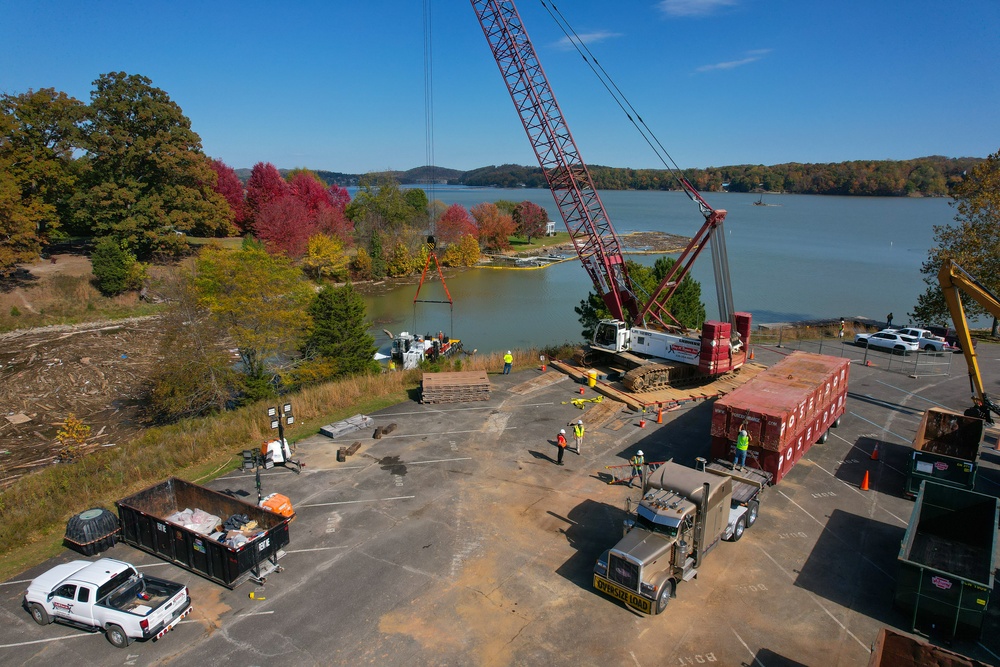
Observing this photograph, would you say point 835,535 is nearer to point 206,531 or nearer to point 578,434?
point 578,434

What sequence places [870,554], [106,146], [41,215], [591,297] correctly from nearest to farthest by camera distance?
[870,554], [591,297], [41,215], [106,146]

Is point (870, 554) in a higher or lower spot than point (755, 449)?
lower

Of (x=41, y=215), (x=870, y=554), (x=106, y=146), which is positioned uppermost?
(x=106, y=146)

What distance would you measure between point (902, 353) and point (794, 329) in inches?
294

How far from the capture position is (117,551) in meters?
13.5

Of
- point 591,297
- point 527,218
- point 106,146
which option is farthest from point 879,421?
point 527,218

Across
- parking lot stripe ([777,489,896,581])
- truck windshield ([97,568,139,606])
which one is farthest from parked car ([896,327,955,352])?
truck windshield ([97,568,139,606])

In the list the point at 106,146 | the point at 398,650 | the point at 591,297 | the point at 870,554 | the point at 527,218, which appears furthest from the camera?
the point at 527,218

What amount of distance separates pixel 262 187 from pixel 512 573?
2840 inches

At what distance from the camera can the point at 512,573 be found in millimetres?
12789

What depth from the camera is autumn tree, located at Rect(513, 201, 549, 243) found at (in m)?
110

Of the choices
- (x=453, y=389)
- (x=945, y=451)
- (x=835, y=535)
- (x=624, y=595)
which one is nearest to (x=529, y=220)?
(x=453, y=389)

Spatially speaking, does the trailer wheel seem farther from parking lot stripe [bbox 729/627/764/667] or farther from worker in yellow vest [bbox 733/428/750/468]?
worker in yellow vest [bbox 733/428/750/468]

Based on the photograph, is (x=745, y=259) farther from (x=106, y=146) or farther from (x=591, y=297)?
(x=106, y=146)
